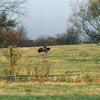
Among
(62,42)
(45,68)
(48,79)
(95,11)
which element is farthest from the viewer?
(62,42)

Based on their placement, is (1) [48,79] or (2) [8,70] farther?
(2) [8,70]

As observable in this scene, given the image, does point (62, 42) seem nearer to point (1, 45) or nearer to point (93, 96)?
point (1, 45)

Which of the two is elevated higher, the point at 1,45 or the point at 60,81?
the point at 1,45

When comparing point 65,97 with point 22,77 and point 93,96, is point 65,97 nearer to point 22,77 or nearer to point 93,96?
point 93,96

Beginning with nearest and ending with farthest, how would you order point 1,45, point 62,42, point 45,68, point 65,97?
point 65,97, point 45,68, point 1,45, point 62,42

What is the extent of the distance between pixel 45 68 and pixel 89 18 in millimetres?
11021

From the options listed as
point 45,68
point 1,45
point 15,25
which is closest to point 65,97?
point 45,68

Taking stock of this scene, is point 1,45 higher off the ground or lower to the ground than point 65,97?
higher

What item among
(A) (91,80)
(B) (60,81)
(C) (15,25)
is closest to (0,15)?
(C) (15,25)

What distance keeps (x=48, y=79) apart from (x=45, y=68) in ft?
4.15

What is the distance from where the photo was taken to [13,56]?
19406 mm

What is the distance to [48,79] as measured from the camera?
1678 centimetres

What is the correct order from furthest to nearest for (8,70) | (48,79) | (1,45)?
1. (1,45)
2. (8,70)
3. (48,79)

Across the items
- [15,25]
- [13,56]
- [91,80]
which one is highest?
[15,25]
